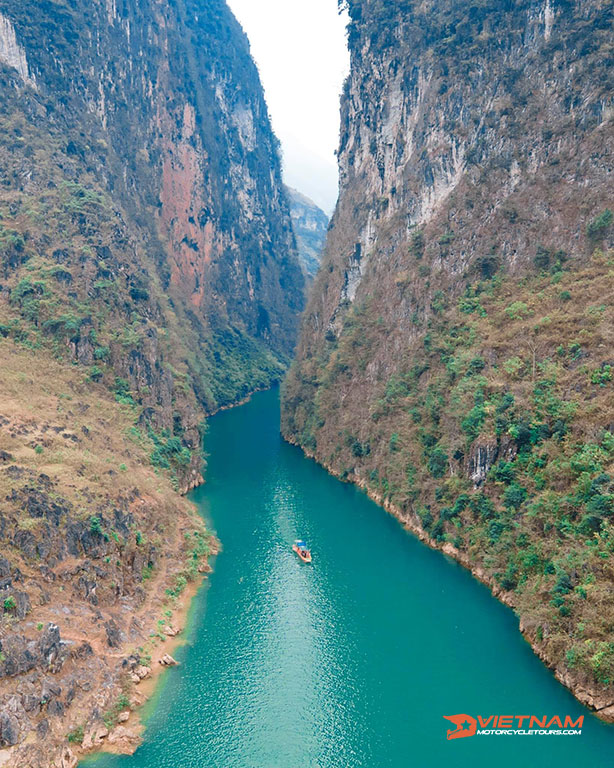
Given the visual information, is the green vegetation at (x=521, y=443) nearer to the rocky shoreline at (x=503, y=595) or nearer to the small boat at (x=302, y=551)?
the rocky shoreline at (x=503, y=595)

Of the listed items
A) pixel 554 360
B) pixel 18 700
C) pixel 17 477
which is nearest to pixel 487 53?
pixel 554 360

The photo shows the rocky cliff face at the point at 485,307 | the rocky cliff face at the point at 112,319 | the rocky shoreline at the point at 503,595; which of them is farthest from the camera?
the rocky cliff face at the point at 485,307

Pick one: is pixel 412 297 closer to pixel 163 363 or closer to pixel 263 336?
pixel 163 363

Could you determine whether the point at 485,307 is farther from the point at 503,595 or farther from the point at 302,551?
the point at 302,551

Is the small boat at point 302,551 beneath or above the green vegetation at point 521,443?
beneath

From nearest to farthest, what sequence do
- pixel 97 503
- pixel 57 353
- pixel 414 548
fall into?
pixel 97 503
pixel 414 548
pixel 57 353

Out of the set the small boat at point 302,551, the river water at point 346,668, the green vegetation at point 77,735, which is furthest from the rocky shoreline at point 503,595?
the green vegetation at point 77,735
